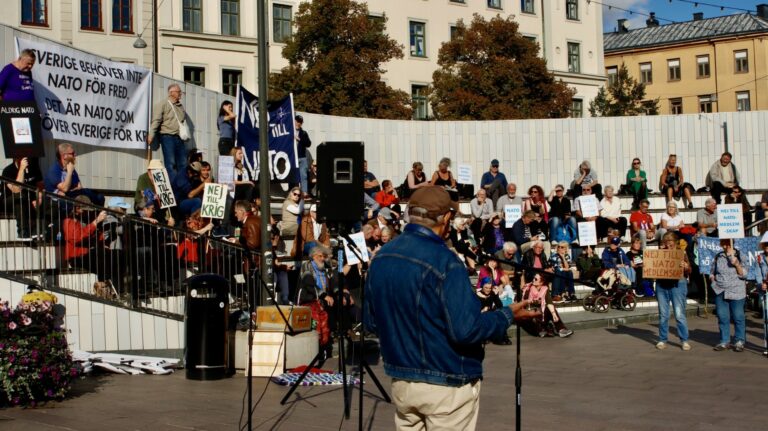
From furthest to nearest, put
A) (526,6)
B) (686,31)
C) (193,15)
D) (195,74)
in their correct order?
1. (686,31)
2. (526,6)
3. (195,74)
4. (193,15)

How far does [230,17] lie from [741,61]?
47.2 m

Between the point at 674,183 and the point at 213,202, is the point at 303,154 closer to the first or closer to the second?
the point at 213,202

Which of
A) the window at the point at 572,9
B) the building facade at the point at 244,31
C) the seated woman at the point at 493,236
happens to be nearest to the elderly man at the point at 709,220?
the seated woman at the point at 493,236

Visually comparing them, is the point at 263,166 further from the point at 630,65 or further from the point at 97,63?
the point at 630,65

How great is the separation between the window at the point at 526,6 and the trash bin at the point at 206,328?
58.8 m

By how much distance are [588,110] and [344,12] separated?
1056 inches

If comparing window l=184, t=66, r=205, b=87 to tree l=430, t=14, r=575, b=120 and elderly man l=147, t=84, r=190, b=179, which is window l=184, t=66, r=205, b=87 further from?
elderly man l=147, t=84, r=190, b=179

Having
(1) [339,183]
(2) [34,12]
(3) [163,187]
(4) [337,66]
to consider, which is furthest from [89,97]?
(2) [34,12]

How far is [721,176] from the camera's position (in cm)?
2884

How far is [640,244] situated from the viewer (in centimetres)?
2467

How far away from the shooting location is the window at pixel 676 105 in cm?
8869

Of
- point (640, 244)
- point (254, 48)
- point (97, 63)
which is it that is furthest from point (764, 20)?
point (97, 63)

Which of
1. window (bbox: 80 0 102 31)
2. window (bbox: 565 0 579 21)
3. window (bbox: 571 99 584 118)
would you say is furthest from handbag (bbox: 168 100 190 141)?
window (bbox: 565 0 579 21)

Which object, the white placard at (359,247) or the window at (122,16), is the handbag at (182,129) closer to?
the white placard at (359,247)
